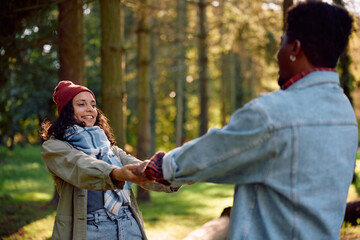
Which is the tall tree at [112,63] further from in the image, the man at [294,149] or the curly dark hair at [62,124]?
the man at [294,149]

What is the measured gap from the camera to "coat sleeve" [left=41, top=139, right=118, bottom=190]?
2.78 metres

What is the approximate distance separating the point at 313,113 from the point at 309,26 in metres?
0.42

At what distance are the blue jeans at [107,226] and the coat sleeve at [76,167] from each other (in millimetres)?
363

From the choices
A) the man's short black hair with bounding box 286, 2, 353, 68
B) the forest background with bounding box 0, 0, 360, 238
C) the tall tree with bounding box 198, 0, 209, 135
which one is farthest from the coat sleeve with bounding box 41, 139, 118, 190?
the tall tree with bounding box 198, 0, 209, 135

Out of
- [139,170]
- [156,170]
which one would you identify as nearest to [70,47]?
[139,170]

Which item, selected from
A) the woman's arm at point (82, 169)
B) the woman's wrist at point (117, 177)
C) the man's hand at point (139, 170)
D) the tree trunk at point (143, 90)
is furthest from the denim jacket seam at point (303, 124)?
the tree trunk at point (143, 90)

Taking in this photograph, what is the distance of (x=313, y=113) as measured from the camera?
193 cm

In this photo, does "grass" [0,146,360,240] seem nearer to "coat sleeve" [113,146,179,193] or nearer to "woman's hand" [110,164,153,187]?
"coat sleeve" [113,146,179,193]

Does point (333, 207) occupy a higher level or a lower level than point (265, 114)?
lower

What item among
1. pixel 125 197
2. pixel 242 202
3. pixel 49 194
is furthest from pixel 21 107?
pixel 242 202

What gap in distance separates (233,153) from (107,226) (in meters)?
1.50

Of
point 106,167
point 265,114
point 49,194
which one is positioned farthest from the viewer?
point 49,194

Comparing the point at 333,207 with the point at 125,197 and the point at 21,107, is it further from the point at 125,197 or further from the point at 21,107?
the point at 21,107

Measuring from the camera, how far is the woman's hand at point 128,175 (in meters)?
2.62
